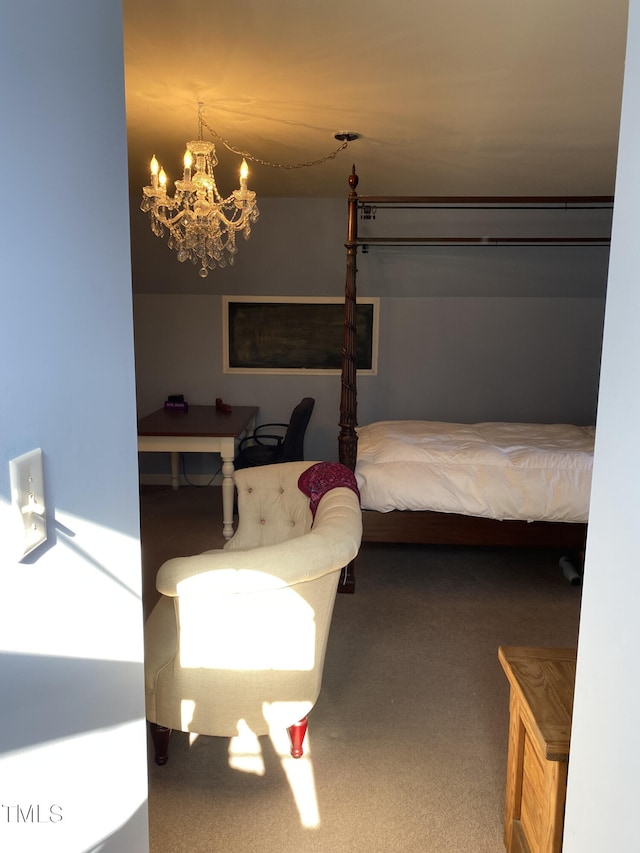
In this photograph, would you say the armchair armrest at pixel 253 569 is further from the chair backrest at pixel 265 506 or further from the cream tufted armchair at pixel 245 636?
the chair backrest at pixel 265 506

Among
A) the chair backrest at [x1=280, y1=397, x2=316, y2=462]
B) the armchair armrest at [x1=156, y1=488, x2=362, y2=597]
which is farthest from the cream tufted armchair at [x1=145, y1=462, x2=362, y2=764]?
the chair backrest at [x1=280, y1=397, x2=316, y2=462]

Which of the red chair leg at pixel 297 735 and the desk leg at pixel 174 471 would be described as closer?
the red chair leg at pixel 297 735

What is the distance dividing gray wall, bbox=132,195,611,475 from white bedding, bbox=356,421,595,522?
1911 mm

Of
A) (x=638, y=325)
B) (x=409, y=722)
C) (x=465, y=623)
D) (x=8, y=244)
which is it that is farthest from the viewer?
(x=465, y=623)

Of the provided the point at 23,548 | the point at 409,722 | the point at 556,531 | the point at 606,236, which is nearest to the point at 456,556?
the point at 556,531

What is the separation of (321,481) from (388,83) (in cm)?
177

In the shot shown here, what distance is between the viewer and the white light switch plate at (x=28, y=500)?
83 cm

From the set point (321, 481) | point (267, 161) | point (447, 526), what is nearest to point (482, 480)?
point (447, 526)

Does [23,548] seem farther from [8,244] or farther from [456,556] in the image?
[456,556]

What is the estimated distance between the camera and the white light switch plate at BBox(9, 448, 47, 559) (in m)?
0.83

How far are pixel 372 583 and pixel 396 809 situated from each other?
1775 mm

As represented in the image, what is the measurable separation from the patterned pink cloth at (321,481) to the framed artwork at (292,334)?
9.77ft

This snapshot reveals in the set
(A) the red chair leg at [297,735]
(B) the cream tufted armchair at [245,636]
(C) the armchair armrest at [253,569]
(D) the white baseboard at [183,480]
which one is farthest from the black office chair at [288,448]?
(C) the armchair armrest at [253,569]

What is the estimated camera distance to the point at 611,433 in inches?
43.8
